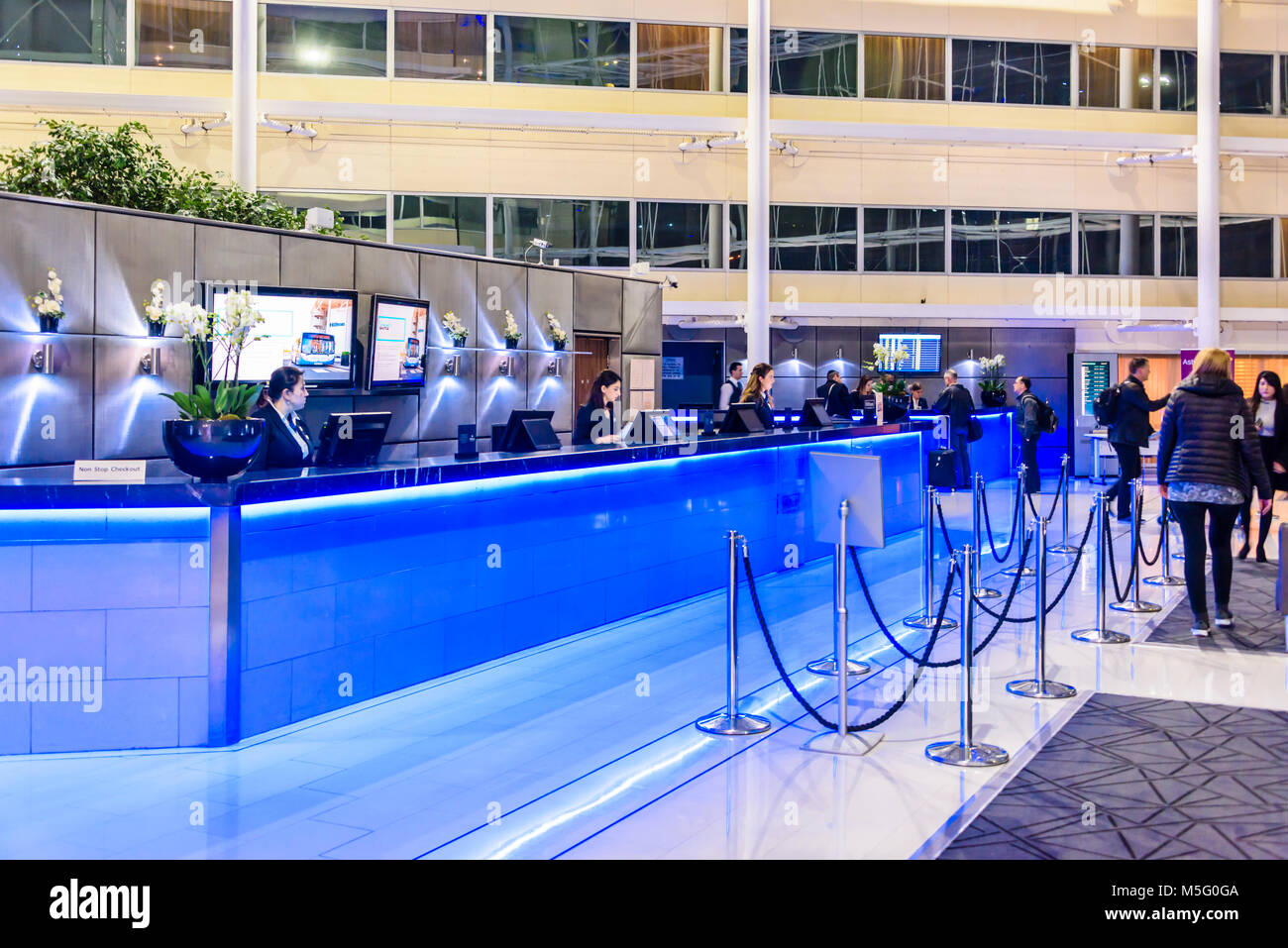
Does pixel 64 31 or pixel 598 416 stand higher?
pixel 64 31

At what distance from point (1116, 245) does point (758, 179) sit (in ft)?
22.3

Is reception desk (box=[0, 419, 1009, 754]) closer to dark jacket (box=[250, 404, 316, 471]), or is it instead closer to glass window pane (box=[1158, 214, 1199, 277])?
dark jacket (box=[250, 404, 316, 471])

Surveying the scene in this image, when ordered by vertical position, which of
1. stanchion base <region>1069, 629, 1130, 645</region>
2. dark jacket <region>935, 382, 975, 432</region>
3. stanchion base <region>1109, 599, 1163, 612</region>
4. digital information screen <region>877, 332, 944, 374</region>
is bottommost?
stanchion base <region>1069, 629, 1130, 645</region>

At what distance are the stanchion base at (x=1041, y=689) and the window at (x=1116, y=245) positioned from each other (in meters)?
15.6

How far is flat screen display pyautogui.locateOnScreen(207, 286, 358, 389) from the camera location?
8398 millimetres

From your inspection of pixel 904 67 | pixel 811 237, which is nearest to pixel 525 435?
pixel 811 237

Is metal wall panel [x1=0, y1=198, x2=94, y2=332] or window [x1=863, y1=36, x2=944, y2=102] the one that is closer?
metal wall panel [x1=0, y1=198, x2=94, y2=332]

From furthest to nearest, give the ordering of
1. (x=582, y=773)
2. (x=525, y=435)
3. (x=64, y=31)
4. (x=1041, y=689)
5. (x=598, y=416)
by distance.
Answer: (x=64, y=31) < (x=598, y=416) < (x=525, y=435) < (x=1041, y=689) < (x=582, y=773)

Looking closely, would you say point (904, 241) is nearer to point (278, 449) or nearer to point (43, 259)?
point (43, 259)

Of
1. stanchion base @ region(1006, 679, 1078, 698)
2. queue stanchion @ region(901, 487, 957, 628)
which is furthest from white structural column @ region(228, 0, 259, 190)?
stanchion base @ region(1006, 679, 1078, 698)

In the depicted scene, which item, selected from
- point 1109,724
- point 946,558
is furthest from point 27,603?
point 946,558

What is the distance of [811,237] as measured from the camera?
1858 cm

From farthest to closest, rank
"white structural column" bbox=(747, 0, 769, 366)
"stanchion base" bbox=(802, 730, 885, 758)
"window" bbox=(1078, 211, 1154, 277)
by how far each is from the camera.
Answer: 1. "window" bbox=(1078, 211, 1154, 277)
2. "white structural column" bbox=(747, 0, 769, 366)
3. "stanchion base" bbox=(802, 730, 885, 758)

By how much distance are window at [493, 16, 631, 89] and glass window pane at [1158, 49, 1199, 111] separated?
9.30m
